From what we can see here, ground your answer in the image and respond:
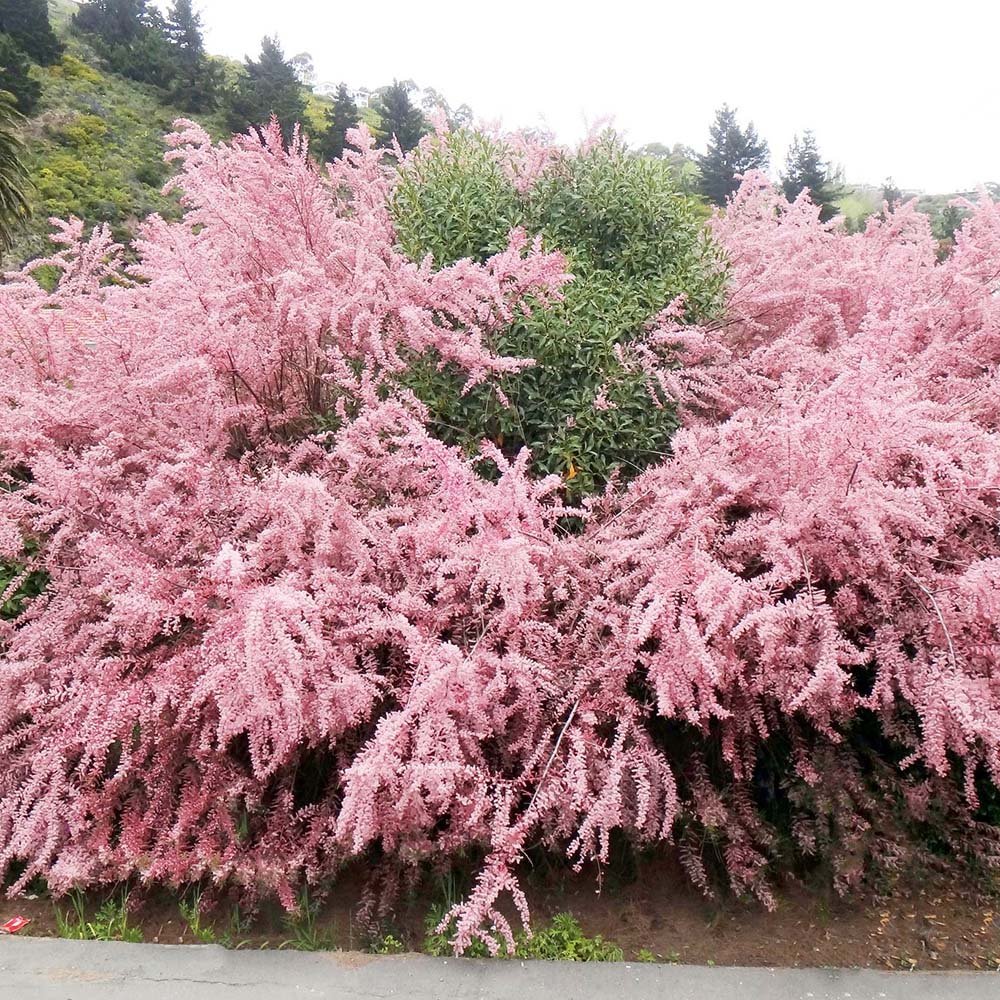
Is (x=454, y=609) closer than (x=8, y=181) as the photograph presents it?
Yes

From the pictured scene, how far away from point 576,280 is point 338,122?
27.4 metres

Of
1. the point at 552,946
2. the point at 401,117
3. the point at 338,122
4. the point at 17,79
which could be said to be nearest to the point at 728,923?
the point at 552,946

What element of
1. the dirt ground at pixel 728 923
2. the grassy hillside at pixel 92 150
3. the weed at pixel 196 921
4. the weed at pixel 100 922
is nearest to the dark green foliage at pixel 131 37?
the grassy hillside at pixel 92 150

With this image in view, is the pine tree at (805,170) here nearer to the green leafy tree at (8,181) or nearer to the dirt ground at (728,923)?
the green leafy tree at (8,181)

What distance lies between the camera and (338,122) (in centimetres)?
2728

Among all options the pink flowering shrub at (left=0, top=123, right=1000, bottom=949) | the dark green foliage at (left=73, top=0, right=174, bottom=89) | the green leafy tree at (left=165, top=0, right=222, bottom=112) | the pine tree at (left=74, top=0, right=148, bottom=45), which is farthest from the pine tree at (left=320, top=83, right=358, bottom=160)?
the pink flowering shrub at (left=0, top=123, right=1000, bottom=949)

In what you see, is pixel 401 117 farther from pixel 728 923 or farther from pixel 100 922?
pixel 728 923

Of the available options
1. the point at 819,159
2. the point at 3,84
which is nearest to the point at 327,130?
the point at 3,84

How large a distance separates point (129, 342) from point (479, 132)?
222 cm

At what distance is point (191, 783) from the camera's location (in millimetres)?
2727

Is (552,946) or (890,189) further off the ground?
(890,189)

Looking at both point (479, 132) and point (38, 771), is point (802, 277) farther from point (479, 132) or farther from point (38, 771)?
point (38, 771)

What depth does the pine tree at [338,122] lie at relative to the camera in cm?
2527

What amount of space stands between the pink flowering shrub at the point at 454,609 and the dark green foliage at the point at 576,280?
145 mm
